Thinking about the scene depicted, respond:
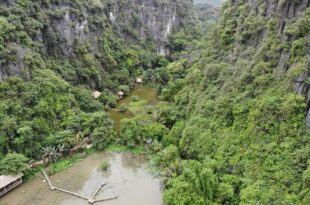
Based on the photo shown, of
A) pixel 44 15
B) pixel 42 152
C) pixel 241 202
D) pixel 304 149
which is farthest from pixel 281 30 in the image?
pixel 44 15

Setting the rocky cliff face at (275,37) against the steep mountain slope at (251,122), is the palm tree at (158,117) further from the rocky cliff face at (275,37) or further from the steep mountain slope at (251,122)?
the rocky cliff face at (275,37)

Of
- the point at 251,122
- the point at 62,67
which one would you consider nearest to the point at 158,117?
the point at 251,122

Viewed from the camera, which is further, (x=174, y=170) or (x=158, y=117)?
(x=158, y=117)

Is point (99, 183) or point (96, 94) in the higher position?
point (96, 94)

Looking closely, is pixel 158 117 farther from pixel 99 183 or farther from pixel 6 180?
pixel 6 180

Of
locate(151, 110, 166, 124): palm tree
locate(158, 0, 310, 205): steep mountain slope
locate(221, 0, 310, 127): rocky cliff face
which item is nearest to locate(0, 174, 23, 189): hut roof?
locate(158, 0, 310, 205): steep mountain slope

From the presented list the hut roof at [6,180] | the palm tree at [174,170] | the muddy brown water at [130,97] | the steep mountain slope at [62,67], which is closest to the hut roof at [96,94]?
the steep mountain slope at [62,67]

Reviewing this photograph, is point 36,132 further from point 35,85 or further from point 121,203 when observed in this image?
point 121,203

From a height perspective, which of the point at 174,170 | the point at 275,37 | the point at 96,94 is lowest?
the point at 174,170
